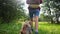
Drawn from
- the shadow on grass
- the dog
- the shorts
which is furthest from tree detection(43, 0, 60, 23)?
the shadow on grass

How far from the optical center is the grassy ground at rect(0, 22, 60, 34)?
1.72 m

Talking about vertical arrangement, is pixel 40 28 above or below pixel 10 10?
below

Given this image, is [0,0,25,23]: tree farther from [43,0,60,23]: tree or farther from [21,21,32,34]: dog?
[43,0,60,23]: tree

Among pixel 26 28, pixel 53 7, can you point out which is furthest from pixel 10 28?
pixel 53 7

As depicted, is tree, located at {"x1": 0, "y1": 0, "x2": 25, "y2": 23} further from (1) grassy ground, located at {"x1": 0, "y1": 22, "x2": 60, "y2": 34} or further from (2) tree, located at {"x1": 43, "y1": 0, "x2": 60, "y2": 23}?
(2) tree, located at {"x1": 43, "y1": 0, "x2": 60, "y2": 23}

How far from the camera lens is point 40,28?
1722 mm

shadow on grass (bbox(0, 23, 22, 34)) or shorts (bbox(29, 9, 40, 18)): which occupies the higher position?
shorts (bbox(29, 9, 40, 18))

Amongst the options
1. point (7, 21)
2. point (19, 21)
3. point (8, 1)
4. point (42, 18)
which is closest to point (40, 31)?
point (42, 18)

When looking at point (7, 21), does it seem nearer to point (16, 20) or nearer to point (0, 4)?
point (16, 20)

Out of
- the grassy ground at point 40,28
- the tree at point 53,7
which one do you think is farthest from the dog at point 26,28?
the tree at point 53,7

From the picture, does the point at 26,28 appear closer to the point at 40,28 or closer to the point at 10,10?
the point at 40,28

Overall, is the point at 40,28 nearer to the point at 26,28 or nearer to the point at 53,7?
the point at 26,28

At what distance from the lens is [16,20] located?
5.75ft

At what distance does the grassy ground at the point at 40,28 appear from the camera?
67.6 inches
